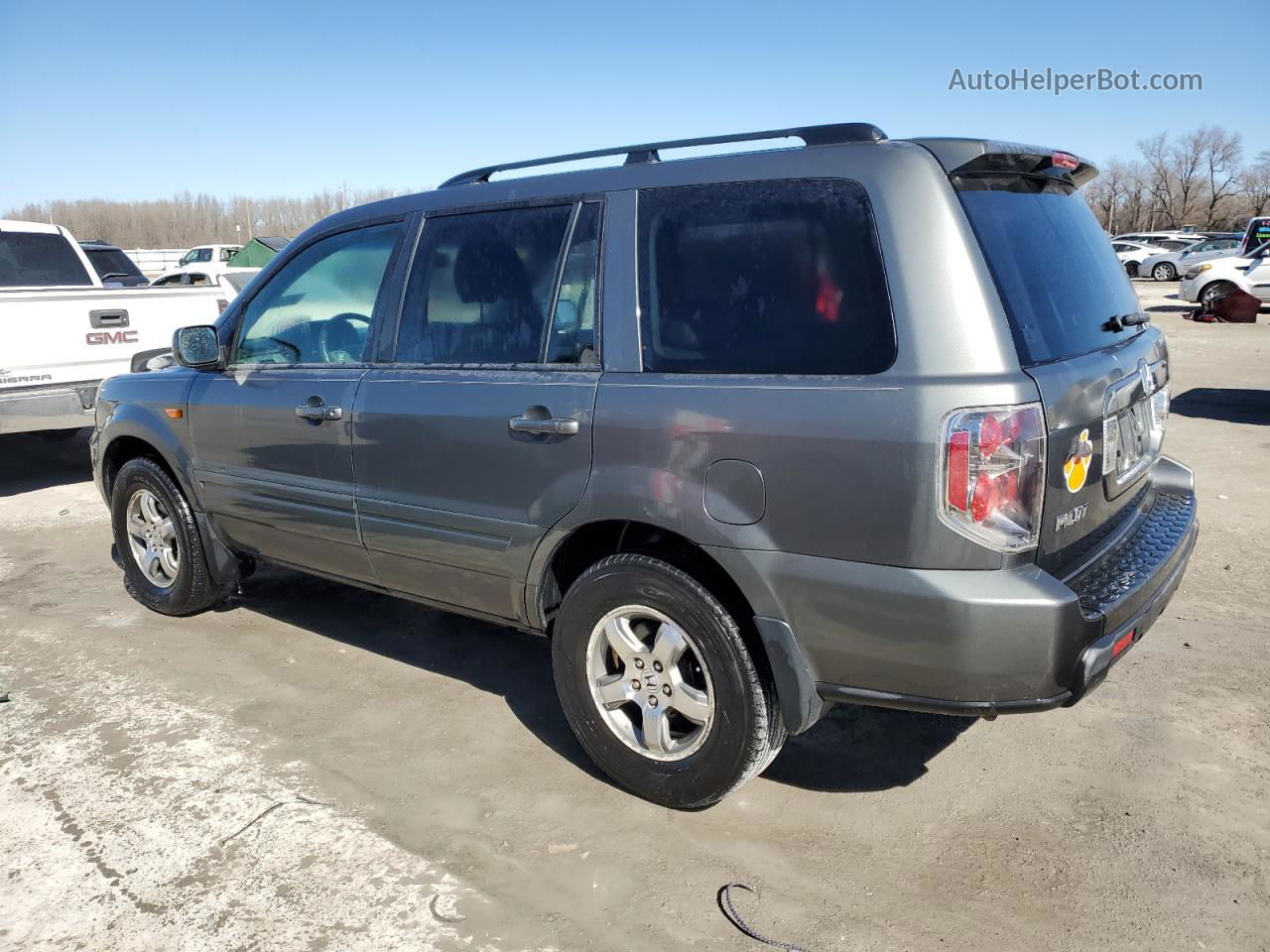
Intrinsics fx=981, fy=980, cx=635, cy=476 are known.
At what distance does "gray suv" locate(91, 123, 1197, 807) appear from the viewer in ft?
8.22

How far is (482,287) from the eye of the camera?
3555 millimetres

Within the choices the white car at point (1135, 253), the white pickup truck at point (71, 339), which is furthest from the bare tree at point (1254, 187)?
the white pickup truck at point (71, 339)

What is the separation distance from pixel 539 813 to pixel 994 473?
1794 mm

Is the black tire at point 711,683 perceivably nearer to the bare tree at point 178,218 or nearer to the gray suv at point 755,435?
the gray suv at point 755,435

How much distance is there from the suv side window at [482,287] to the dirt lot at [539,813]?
57.5 inches

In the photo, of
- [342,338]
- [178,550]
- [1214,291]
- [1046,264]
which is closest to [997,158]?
[1046,264]

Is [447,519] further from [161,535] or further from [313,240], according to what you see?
[161,535]

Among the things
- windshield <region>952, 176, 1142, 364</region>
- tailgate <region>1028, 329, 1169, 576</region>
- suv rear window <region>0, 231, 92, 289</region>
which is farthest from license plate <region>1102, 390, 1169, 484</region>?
suv rear window <region>0, 231, 92, 289</region>

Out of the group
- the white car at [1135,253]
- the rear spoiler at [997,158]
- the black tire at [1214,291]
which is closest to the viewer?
the rear spoiler at [997,158]

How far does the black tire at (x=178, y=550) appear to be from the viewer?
4789mm

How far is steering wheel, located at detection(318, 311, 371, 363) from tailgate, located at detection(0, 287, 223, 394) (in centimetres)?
443

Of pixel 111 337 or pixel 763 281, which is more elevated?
pixel 763 281

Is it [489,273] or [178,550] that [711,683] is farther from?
[178,550]

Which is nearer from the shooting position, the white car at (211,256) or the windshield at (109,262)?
the windshield at (109,262)
